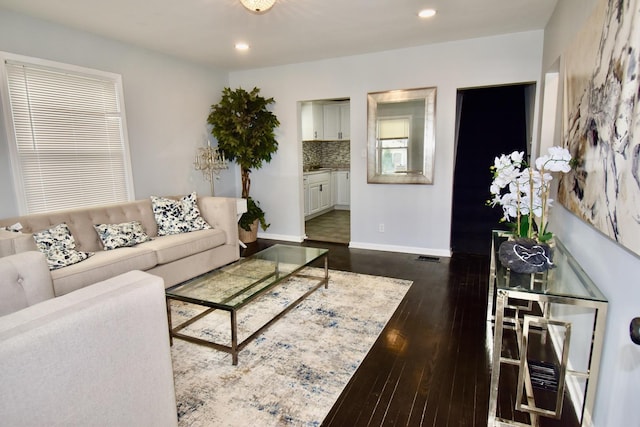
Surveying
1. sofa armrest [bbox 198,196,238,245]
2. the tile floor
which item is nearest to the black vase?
sofa armrest [bbox 198,196,238,245]

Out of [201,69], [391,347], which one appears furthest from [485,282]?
[201,69]

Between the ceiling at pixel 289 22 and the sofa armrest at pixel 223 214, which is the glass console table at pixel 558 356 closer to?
the ceiling at pixel 289 22

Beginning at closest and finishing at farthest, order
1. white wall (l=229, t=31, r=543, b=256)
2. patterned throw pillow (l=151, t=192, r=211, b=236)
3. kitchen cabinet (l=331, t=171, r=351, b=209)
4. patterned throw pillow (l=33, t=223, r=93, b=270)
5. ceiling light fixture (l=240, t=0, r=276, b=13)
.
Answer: ceiling light fixture (l=240, t=0, r=276, b=13) → patterned throw pillow (l=33, t=223, r=93, b=270) → patterned throw pillow (l=151, t=192, r=211, b=236) → white wall (l=229, t=31, r=543, b=256) → kitchen cabinet (l=331, t=171, r=351, b=209)

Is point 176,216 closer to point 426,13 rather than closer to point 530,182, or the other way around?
point 426,13

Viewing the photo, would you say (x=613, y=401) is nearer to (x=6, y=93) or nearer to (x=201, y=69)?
(x=6, y=93)

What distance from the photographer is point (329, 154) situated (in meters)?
8.11

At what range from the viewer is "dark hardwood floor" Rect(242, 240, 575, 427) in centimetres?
179

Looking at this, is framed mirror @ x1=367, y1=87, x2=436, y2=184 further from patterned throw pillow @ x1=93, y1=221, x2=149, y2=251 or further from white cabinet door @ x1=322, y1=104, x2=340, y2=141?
patterned throw pillow @ x1=93, y1=221, x2=149, y2=251

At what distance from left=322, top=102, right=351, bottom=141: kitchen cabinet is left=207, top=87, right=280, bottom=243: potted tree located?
2.25 metres

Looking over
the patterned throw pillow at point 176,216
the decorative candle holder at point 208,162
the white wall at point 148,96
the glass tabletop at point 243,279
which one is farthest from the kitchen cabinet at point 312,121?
the glass tabletop at point 243,279

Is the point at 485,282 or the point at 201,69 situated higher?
the point at 201,69

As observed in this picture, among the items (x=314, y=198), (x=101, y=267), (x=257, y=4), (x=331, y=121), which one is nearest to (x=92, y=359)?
(x=101, y=267)

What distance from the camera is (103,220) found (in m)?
3.39

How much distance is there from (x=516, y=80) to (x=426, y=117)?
3.27 feet
